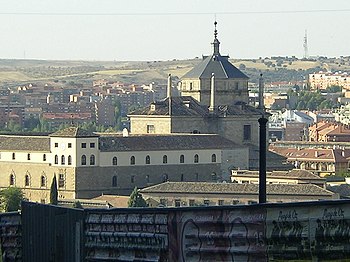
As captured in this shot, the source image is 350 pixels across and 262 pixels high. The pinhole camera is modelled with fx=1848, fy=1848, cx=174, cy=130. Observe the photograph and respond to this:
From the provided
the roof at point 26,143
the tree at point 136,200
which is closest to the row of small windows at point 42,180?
the roof at point 26,143

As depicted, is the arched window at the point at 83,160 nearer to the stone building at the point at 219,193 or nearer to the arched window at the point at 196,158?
the stone building at the point at 219,193

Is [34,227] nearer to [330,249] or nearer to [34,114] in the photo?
[330,249]

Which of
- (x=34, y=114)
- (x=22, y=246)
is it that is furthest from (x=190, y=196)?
(x=34, y=114)

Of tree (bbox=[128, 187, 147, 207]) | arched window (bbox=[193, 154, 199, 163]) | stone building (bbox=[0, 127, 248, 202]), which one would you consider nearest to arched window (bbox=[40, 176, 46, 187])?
stone building (bbox=[0, 127, 248, 202])

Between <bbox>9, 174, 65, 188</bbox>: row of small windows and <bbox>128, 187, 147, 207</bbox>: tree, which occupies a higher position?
<bbox>9, 174, 65, 188</bbox>: row of small windows

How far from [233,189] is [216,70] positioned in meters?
21.1

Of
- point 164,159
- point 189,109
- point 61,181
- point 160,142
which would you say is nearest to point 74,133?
point 61,181

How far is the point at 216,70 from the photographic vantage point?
88.5 metres

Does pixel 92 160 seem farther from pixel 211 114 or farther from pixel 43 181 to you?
pixel 211 114

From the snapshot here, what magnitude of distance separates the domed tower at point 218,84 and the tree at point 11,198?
16.5m

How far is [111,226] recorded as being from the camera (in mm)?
15508

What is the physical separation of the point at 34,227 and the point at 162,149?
60.5 metres

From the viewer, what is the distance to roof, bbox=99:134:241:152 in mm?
76250

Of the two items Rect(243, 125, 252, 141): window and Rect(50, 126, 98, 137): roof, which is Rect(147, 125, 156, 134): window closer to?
Rect(243, 125, 252, 141): window
